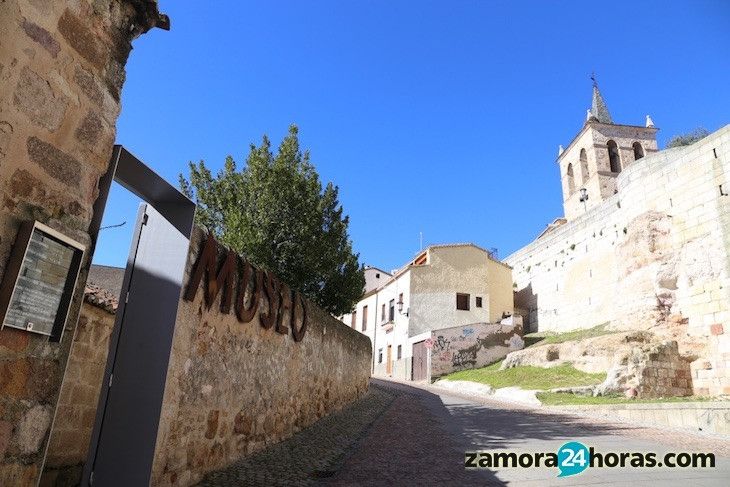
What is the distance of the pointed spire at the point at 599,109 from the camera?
155ft

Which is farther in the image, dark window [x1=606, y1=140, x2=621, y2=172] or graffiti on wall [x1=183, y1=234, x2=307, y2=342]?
dark window [x1=606, y1=140, x2=621, y2=172]

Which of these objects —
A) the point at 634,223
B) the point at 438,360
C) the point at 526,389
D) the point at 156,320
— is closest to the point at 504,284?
the point at 438,360

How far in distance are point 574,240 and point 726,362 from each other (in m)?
13.8

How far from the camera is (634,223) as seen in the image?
802 inches

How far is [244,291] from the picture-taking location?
542 centimetres

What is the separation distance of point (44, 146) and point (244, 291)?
10.8 ft

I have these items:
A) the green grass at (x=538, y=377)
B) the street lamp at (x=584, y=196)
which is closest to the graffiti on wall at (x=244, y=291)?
the green grass at (x=538, y=377)

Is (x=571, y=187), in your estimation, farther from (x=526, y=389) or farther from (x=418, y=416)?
(x=418, y=416)

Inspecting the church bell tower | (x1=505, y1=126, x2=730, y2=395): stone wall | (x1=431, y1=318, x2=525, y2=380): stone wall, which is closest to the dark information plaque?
(x1=505, y1=126, x2=730, y2=395): stone wall

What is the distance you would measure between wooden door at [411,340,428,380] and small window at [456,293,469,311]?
4441mm

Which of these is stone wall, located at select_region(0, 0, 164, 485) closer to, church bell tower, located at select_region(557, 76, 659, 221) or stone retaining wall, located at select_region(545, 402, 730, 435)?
stone retaining wall, located at select_region(545, 402, 730, 435)

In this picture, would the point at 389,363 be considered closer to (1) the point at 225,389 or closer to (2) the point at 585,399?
(2) the point at 585,399

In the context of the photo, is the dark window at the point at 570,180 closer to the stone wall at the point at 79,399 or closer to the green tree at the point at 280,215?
the green tree at the point at 280,215

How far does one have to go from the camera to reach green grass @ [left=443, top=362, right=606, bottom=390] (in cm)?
1570
